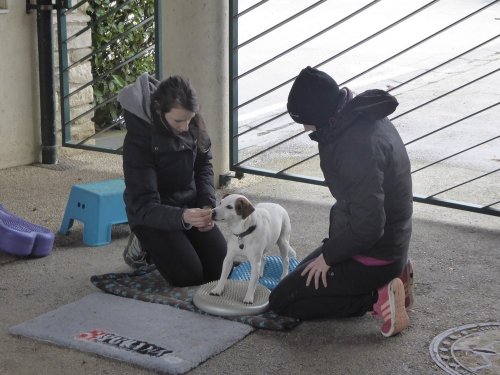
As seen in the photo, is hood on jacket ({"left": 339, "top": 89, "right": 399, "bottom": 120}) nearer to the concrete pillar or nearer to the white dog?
the white dog

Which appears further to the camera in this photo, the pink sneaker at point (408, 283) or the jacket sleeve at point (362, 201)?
the pink sneaker at point (408, 283)

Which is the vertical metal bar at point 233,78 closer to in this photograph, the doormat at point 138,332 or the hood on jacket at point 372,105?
the doormat at point 138,332

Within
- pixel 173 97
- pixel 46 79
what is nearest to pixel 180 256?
pixel 173 97

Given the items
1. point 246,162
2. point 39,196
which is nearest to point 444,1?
point 246,162

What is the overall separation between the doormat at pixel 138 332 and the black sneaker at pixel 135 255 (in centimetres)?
45

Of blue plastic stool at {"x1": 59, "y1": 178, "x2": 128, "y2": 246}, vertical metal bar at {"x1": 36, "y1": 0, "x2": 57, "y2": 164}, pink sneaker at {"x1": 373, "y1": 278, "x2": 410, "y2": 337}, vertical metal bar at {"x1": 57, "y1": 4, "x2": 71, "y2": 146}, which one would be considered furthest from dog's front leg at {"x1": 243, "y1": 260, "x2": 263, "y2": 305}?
vertical metal bar at {"x1": 57, "y1": 4, "x2": 71, "y2": 146}

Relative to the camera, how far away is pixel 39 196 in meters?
6.16

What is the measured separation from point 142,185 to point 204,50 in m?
1.91

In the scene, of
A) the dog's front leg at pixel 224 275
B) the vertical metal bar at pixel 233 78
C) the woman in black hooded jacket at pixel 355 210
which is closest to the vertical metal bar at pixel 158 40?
the vertical metal bar at pixel 233 78

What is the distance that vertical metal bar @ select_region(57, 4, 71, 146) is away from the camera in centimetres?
697

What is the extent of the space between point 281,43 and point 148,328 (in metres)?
9.53

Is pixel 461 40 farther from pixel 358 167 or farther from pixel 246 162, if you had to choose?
pixel 358 167

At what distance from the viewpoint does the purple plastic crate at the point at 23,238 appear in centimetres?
480

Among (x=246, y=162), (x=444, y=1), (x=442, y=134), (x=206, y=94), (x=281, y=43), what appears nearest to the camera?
(x=206, y=94)
